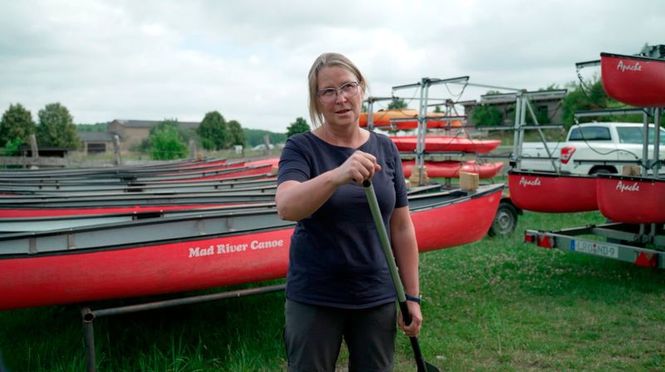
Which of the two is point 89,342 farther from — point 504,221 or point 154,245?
point 504,221

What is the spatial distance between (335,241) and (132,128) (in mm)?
92459

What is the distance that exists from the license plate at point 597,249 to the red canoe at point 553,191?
139cm

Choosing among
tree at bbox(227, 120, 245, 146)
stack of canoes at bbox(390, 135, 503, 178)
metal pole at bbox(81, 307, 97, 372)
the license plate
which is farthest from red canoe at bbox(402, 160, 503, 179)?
tree at bbox(227, 120, 245, 146)

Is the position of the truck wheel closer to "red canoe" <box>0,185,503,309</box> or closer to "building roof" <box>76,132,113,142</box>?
"red canoe" <box>0,185,503,309</box>

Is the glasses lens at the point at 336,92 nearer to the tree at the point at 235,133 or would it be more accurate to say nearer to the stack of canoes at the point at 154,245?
the stack of canoes at the point at 154,245

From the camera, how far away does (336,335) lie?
2078mm

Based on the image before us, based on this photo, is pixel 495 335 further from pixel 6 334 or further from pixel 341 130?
pixel 6 334

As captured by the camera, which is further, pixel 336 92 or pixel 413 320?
pixel 413 320

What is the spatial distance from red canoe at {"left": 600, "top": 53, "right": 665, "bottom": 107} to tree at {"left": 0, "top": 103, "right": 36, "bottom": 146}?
45.5m

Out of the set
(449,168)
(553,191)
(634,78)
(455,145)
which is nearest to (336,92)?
(634,78)

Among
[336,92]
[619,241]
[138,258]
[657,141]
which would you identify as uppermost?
[336,92]

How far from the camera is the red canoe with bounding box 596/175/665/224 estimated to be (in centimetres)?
523

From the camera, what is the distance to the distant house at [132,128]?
83188 millimetres

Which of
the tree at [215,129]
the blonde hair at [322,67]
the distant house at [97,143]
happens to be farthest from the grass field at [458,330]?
the distant house at [97,143]
